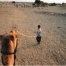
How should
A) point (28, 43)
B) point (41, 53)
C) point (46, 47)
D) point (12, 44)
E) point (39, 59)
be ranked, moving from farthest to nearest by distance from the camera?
point (28, 43) < point (46, 47) < point (41, 53) < point (39, 59) < point (12, 44)

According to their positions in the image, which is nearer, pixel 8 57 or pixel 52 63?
pixel 8 57

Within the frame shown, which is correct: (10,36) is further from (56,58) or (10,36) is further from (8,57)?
(56,58)

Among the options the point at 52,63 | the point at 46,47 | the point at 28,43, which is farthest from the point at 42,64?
the point at 28,43

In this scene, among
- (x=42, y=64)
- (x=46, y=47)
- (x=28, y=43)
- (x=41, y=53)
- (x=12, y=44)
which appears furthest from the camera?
(x=28, y=43)

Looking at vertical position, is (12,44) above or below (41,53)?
above

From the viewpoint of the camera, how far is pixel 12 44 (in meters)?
4.62

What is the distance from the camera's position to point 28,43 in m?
13.1

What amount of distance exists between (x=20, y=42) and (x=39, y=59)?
149 inches

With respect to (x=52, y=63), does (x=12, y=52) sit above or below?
above

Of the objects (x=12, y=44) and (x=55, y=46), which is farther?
(x=55, y=46)

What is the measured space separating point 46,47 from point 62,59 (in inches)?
93.8

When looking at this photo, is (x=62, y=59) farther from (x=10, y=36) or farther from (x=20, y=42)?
(x=10, y=36)

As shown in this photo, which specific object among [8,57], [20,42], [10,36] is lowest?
[20,42]

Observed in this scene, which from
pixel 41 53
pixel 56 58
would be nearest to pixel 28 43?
pixel 41 53
